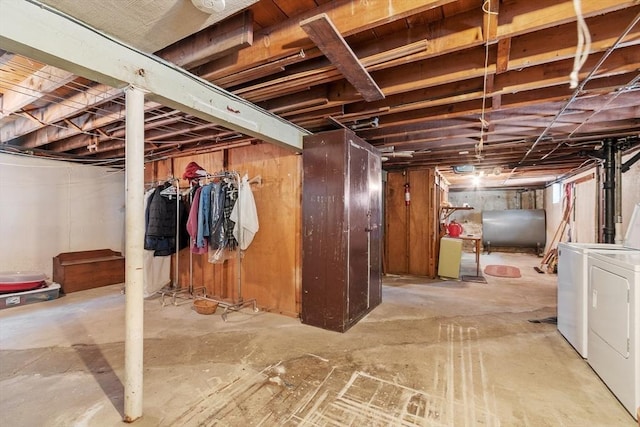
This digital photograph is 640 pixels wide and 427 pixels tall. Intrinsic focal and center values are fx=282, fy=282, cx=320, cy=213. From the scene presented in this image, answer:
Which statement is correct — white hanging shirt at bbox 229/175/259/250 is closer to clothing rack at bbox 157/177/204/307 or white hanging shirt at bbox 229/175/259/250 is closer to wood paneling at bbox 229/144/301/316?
wood paneling at bbox 229/144/301/316

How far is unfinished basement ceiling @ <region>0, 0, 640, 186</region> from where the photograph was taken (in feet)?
5.05

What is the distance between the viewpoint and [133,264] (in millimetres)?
1717

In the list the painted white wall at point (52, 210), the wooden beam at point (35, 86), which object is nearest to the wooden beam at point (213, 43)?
the wooden beam at point (35, 86)

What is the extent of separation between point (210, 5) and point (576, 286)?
3.59 metres

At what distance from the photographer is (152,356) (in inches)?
98.9

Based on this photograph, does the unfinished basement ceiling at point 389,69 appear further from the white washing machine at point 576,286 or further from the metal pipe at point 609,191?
the white washing machine at point 576,286

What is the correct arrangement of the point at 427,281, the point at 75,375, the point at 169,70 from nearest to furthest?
the point at 169,70 < the point at 75,375 < the point at 427,281

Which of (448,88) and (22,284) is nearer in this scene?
(448,88)

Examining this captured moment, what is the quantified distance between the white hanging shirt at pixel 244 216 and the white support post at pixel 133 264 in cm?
180

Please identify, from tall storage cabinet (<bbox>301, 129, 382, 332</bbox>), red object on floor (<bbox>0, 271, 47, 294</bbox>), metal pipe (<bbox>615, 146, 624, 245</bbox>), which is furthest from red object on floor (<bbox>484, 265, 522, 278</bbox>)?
red object on floor (<bbox>0, 271, 47, 294</bbox>)

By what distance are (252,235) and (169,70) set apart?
211cm

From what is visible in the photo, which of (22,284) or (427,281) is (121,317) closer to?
(22,284)

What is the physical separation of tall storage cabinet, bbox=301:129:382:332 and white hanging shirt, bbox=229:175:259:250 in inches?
27.9

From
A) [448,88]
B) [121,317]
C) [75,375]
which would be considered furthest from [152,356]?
[448,88]
